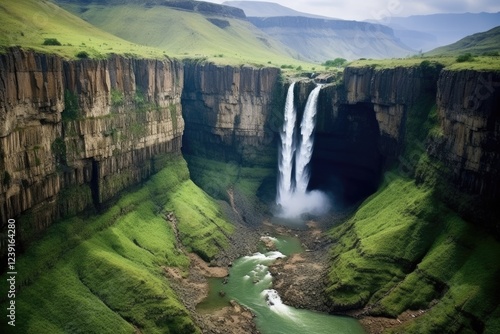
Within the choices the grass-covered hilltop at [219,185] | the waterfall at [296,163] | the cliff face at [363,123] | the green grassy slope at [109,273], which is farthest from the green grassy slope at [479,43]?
the green grassy slope at [109,273]

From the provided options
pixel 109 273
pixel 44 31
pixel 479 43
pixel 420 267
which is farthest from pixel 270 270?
pixel 479 43

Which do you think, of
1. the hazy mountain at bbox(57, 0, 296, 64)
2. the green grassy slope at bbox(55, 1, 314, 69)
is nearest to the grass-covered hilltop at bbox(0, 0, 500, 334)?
the green grassy slope at bbox(55, 1, 314, 69)

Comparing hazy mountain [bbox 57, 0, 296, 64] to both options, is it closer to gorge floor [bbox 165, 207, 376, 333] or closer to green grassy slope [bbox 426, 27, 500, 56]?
green grassy slope [bbox 426, 27, 500, 56]

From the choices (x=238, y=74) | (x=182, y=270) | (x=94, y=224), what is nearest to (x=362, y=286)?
(x=182, y=270)

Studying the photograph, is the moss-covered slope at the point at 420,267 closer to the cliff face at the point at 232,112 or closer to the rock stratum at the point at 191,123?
the rock stratum at the point at 191,123

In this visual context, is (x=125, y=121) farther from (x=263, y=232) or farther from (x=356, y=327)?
(x=356, y=327)

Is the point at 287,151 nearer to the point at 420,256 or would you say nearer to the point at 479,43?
the point at 420,256
